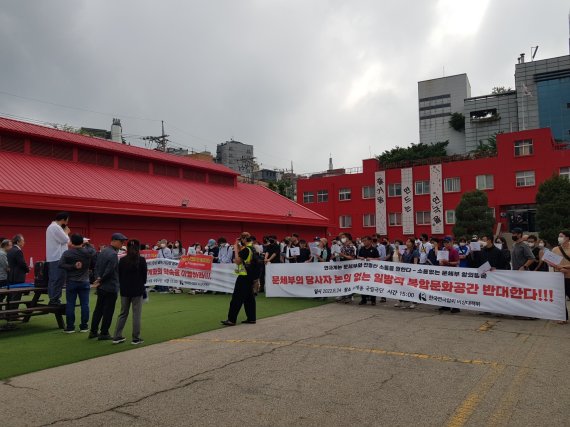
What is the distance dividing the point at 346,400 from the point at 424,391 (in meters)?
0.98

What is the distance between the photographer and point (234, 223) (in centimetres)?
3153

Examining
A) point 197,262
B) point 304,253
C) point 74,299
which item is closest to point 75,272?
point 74,299

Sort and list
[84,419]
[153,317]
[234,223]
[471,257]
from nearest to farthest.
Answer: [84,419], [153,317], [471,257], [234,223]

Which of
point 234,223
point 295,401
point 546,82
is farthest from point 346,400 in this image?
point 546,82

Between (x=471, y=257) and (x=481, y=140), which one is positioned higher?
(x=481, y=140)

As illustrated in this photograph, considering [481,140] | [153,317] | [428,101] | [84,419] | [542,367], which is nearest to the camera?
[84,419]

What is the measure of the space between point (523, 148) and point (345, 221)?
2040 centimetres

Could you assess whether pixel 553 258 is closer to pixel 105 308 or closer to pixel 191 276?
pixel 105 308

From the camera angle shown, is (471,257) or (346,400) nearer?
(346,400)

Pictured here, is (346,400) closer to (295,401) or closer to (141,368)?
(295,401)

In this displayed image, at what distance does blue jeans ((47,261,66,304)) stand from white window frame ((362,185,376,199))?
4669 cm

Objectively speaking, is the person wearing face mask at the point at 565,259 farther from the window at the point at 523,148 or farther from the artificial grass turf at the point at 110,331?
the window at the point at 523,148

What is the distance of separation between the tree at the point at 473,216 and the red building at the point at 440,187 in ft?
7.30

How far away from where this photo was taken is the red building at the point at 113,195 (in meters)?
20.7
